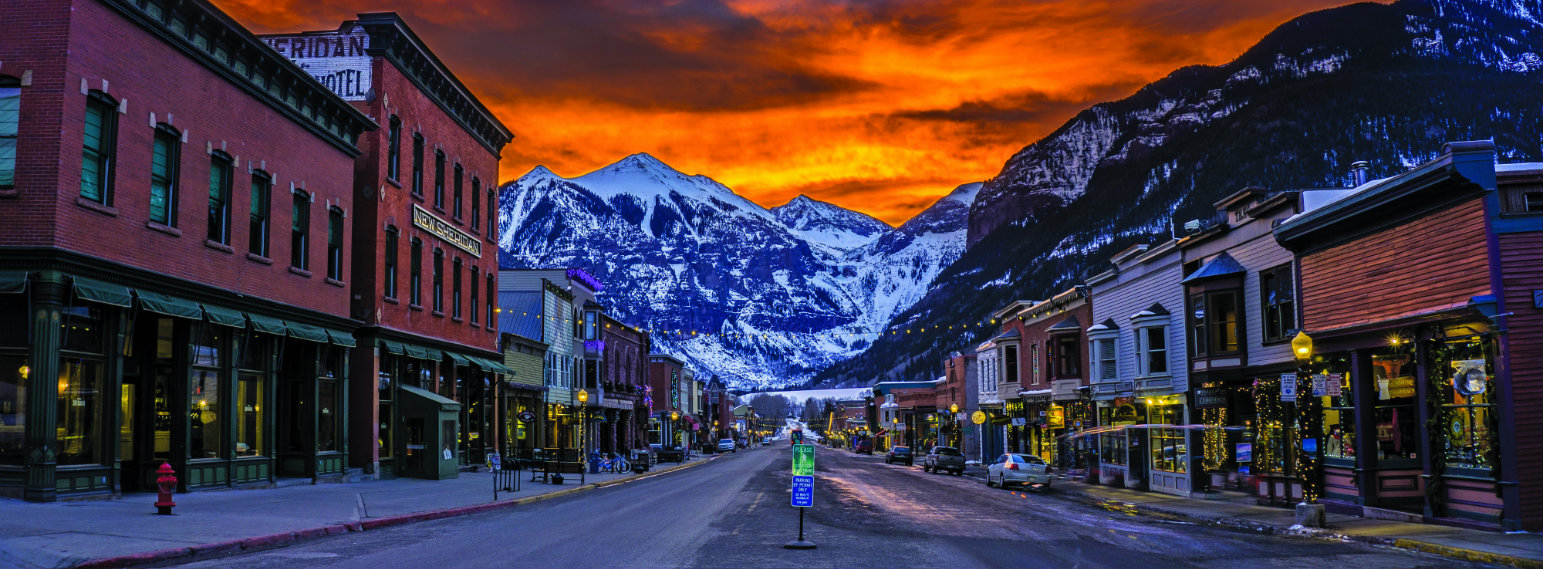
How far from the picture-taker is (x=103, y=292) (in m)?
20.4

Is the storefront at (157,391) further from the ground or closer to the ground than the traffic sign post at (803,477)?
further from the ground

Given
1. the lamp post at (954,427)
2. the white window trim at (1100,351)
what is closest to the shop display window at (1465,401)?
the white window trim at (1100,351)

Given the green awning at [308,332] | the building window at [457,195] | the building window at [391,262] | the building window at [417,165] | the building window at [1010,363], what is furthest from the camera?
the building window at [1010,363]

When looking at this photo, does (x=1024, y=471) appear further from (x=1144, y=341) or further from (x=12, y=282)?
(x=12, y=282)

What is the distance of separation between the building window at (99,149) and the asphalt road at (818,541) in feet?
29.6

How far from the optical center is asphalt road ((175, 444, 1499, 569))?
14.3 meters

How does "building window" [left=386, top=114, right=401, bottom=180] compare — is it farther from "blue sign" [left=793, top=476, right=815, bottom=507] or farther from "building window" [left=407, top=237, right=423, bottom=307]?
"blue sign" [left=793, top=476, right=815, bottom=507]

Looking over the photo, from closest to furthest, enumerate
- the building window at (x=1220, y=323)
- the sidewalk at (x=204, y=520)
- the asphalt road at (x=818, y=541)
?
the sidewalk at (x=204, y=520), the asphalt road at (x=818, y=541), the building window at (x=1220, y=323)

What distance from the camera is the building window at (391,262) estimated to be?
3579 centimetres

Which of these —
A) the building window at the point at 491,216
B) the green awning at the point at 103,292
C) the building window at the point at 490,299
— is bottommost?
the green awning at the point at 103,292

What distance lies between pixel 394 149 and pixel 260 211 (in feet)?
29.0

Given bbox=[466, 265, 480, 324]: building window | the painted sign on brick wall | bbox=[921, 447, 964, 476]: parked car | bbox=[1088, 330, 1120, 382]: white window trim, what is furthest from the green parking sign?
bbox=[921, 447, 964, 476]: parked car

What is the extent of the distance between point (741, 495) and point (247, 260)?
14.6 metres

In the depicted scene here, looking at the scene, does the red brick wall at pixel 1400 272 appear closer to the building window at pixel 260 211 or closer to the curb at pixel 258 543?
the curb at pixel 258 543
